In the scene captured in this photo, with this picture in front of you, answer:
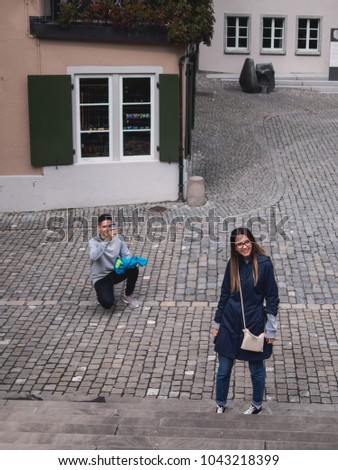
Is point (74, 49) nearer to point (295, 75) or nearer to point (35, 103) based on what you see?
point (35, 103)

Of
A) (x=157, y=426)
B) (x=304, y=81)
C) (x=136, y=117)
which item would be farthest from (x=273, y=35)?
(x=157, y=426)

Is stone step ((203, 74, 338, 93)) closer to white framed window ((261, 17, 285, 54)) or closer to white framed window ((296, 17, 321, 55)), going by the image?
white framed window ((296, 17, 321, 55))

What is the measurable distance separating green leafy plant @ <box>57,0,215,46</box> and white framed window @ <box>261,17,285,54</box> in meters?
16.7

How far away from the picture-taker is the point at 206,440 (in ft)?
20.7

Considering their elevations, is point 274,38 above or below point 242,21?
below

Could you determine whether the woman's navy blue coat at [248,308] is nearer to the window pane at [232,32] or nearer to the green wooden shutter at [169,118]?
the green wooden shutter at [169,118]

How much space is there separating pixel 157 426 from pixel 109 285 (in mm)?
4519

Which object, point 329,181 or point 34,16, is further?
point 329,181

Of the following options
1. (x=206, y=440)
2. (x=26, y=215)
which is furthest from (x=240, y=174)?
(x=206, y=440)

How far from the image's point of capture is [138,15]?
1585 cm

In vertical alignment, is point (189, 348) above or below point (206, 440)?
below

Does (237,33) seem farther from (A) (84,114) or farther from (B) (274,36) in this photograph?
(A) (84,114)

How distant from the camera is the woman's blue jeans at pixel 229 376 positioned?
8.03m

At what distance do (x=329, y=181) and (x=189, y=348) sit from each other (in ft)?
27.9
